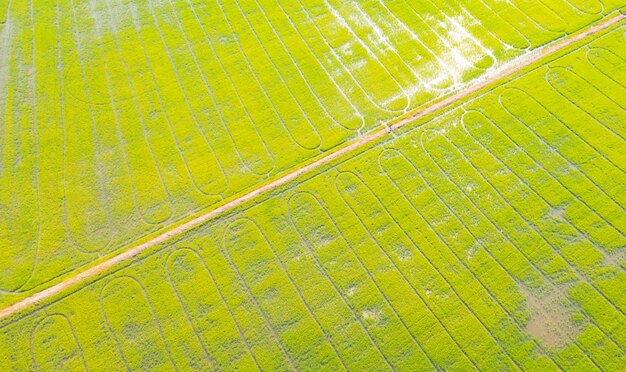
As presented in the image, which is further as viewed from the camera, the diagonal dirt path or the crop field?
the diagonal dirt path

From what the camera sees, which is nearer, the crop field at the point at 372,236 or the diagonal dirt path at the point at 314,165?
the crop field at the point at 372,236

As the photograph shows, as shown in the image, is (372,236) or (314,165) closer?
(372,236)

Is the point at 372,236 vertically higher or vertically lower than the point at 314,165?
lower
